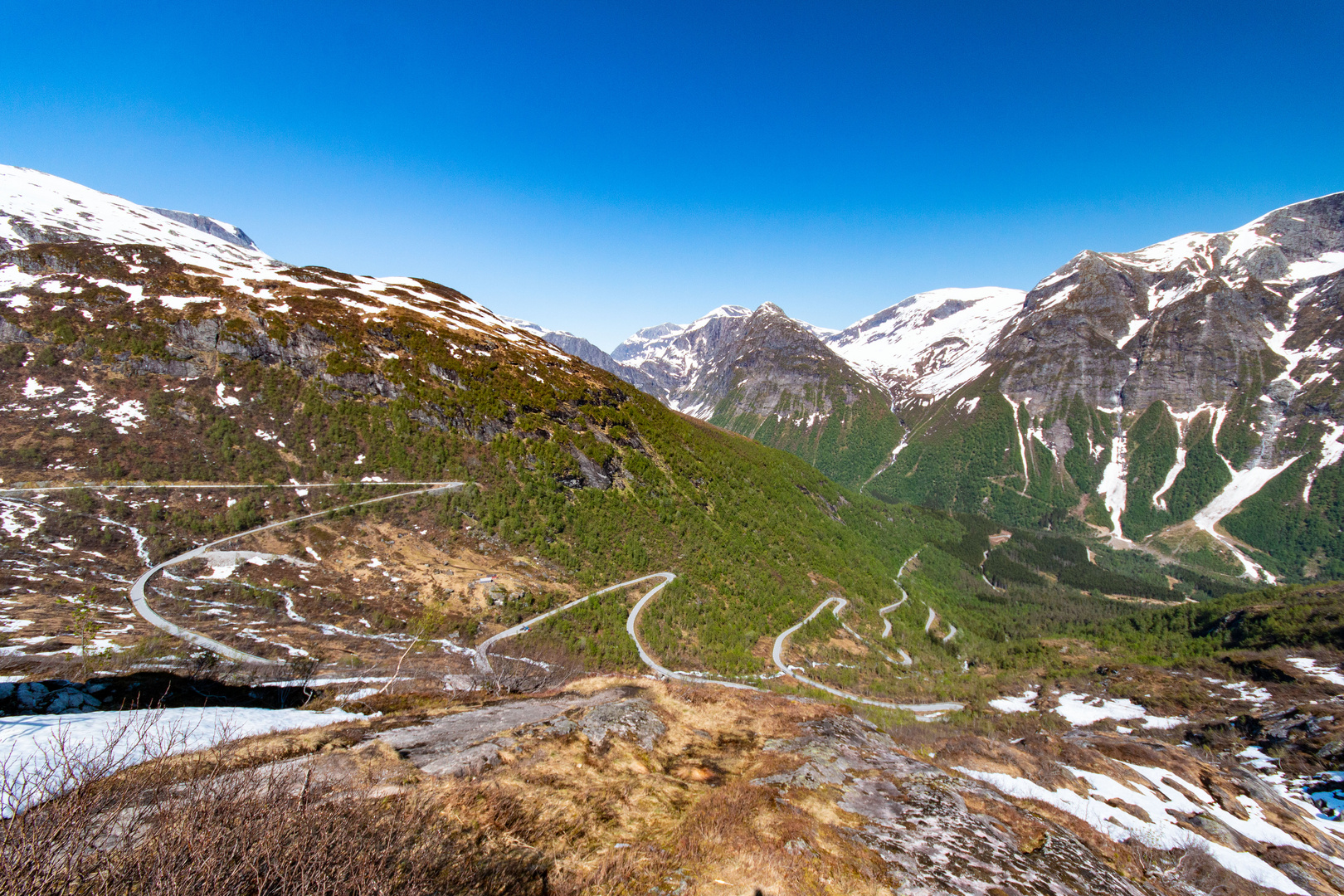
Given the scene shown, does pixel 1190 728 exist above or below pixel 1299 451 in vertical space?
below

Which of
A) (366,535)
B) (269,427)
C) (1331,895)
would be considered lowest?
(366,535)

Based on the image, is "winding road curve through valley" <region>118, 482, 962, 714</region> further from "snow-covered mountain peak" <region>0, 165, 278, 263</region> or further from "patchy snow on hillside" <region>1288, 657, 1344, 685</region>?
"snow-covered mountain peak" <region>0, 165, 278, 263</region>

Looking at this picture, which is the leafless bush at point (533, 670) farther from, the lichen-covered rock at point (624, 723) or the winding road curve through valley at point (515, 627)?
the lichen-covered rock at point (624, 723)

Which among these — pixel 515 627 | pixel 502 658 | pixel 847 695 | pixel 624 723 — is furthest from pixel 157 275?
pixel 847 695

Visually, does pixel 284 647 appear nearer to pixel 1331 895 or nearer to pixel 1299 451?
pixel 1331 895

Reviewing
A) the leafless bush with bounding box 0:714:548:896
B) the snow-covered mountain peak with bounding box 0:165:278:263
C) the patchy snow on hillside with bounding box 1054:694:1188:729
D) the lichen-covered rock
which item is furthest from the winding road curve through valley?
the snow-covered mountain peak with bounding box 0:165:278:263

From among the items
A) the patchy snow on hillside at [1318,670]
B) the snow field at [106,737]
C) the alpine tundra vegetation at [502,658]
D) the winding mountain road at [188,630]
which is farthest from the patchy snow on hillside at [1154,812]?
the patchy snow on hillside at [1318,670]

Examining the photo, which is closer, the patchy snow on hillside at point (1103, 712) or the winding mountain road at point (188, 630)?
the winding mountain road at point (188, 630)

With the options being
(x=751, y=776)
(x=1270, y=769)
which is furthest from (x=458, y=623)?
(x=1270, y=769)

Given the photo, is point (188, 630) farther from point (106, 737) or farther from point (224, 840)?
point (224, 840)
